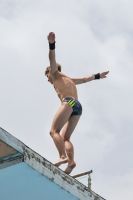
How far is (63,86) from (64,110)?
1.43 ft

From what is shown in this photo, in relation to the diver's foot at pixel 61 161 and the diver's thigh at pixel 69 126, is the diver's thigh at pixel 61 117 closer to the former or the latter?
the diver's thigh at pixel 69 126

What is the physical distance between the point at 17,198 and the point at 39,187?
284mm

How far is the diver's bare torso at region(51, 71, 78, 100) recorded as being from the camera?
232 inches

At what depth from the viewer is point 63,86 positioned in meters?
5.90

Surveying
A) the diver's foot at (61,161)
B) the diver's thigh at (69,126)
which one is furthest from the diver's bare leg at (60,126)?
the diver's thigh at (69,126)

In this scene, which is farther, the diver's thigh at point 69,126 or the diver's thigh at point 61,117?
the diver's thigh at point 69,126

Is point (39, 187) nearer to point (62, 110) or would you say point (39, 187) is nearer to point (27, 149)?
point (27, 149)

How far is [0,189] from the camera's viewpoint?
3.84m

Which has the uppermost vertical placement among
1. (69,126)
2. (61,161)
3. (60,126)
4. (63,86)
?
(63,86)

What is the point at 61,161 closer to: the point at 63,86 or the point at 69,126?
the point at 69,126

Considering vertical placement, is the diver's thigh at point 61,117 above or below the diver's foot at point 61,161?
above

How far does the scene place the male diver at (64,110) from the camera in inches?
210

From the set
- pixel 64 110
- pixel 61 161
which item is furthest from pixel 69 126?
pixel 61 161

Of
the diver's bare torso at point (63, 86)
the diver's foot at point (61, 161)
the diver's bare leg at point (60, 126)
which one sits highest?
the diver's bare torso at point (63, 86)
